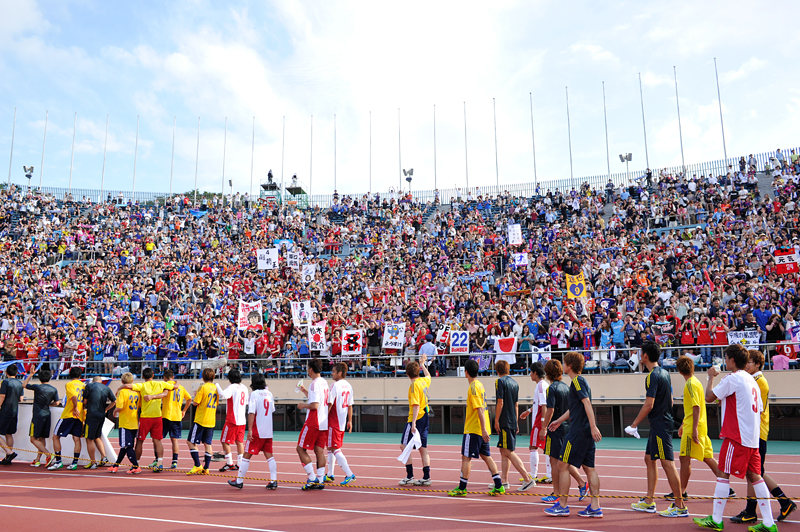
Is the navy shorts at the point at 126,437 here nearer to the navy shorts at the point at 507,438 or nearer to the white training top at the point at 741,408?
the navy shorts at the point at 507,438

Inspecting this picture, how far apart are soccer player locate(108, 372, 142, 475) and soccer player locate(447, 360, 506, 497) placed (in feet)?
19.4

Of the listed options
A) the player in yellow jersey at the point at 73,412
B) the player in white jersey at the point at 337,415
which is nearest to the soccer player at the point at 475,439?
the player in white jersey at the point at 337,415

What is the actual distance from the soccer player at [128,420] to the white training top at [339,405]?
156 inches

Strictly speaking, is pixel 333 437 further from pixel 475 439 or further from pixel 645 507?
pixel 645 507

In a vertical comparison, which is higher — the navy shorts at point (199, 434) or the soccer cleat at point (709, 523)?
the navy shorts at point (199, 434)

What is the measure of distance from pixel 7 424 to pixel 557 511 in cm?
1078

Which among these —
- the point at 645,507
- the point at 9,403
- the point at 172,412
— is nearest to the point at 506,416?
the point at 645,507

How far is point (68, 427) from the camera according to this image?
1094cm

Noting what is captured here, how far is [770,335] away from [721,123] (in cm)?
2440

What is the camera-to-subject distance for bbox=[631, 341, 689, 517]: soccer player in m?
6.75

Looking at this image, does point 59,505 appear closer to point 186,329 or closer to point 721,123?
point 186,329

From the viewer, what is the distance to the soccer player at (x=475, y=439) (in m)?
8.19

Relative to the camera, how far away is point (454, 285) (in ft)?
75.2

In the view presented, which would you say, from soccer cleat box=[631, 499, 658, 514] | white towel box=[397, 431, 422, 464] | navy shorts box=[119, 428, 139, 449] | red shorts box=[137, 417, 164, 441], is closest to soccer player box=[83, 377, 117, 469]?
navy shorts box=[119, 428, 139, 449]
